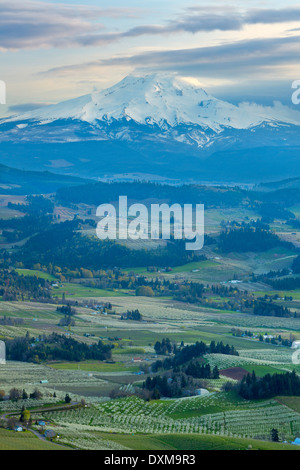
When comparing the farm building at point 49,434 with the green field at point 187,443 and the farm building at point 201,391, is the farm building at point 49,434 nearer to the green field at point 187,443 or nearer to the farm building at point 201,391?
the green field at point 187,443

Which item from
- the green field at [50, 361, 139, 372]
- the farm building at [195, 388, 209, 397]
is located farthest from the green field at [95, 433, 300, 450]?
the green field at [50, 361, 139, 372]

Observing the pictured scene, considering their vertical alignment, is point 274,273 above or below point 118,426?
above

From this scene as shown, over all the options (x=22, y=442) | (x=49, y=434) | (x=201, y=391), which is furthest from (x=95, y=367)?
(x=22, y=442)

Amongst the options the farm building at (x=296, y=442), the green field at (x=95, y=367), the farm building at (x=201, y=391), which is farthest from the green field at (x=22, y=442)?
the green field at (x=95, y=367)

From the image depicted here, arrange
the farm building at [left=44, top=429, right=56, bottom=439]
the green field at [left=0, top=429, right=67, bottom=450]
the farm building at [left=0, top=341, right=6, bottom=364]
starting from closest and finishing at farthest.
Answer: the green field at [left=0, top=429, right=67, bottom=450], the farm building at [left=44, top=429, right=56, bottom=439], the farm building at [left=0, top=341, right=6, bottom=364]

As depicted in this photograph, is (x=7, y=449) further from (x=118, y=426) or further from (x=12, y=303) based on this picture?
(x=12, y=303)

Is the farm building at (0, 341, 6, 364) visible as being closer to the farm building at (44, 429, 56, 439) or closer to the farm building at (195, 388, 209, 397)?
the farm building at (195, 388, 209, 397)

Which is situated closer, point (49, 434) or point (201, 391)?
point (49, 434)

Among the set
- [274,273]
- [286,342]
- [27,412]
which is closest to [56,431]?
[27,412]

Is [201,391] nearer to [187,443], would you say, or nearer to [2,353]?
[187,443]

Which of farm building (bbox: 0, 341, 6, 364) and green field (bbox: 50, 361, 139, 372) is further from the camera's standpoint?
farm building (bbox: 0, 341, 6, 364)
